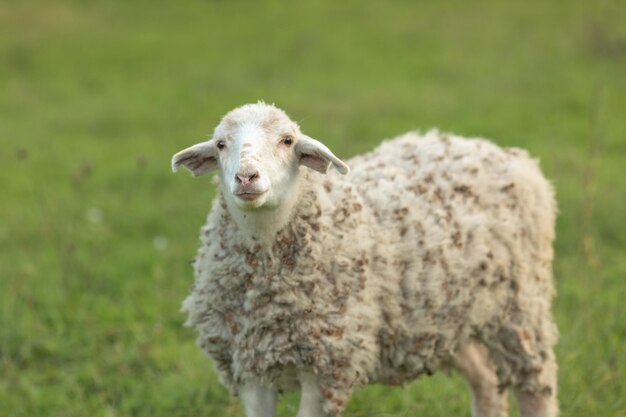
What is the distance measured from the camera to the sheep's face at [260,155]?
12.9 feet

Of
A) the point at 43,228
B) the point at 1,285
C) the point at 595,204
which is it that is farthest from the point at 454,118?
the point at 1,285

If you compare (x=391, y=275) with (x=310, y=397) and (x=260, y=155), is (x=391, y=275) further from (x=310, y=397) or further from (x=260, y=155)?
(x=260, y=155)

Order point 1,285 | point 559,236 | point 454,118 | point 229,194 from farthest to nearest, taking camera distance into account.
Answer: point 454,118, point 559,236, point 1,285, point 229,194

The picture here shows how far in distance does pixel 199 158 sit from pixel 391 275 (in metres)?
0.93

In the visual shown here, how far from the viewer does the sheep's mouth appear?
3.90 meters

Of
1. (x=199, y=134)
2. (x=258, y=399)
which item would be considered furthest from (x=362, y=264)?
(x=199, y=134)

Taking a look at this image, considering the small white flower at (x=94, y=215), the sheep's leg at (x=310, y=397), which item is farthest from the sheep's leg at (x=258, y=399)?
the small white flower at (x=94, y=215)

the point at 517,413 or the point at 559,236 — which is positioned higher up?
the point at 559,236

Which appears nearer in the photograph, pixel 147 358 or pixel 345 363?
pixel 345 363

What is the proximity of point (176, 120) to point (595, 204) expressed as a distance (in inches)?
196

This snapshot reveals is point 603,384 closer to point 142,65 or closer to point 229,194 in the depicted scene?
point 229,194

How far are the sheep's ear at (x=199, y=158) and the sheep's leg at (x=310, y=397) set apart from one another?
2.99 ft

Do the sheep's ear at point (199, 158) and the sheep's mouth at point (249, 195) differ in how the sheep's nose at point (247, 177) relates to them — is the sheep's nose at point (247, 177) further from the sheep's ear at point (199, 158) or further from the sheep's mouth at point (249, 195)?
the sheep's ear at point (199, 158)

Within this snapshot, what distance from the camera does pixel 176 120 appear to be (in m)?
11.9
